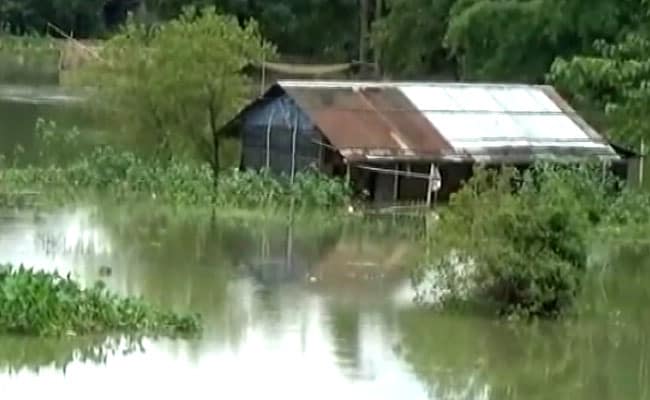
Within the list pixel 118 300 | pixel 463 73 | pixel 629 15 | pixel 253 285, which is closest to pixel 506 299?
pixel 253 285

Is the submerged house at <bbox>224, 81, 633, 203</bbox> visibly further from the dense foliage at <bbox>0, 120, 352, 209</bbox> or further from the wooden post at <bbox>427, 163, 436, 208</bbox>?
the dense foliage at <bbox>0, 120, 352, 209</bbox>

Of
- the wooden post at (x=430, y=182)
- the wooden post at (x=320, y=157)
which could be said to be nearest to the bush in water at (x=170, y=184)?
the wooden post at (x=320, y=157)

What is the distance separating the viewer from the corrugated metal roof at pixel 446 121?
2752 cm

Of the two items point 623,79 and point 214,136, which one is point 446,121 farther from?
point 623,79

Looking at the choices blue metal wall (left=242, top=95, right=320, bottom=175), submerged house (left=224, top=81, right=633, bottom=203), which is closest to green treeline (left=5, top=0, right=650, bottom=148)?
submerged house (left=224, top=81, right=633, bottom=203)

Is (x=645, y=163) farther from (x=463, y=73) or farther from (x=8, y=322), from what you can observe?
(x=8, y=322)

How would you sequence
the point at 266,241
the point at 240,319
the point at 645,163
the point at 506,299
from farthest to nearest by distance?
the point at 645,163
the point at 266,241
the point at 506,299
the point at 240,319

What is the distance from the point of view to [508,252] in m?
17.6

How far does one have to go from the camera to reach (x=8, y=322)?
15.3m

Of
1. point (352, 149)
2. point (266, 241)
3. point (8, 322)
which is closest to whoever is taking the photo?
point (8, 322)

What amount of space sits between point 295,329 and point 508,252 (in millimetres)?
2625

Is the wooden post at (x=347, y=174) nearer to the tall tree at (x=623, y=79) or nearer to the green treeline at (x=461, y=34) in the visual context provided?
the green treeline at (x=461, y=34)

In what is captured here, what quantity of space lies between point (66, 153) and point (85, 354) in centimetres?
1679

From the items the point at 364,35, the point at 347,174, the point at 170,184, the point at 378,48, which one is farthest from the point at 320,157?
the point at 364,35
